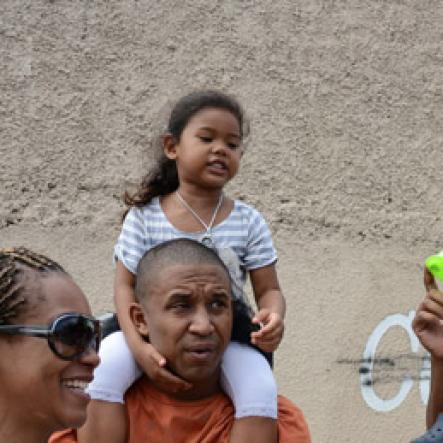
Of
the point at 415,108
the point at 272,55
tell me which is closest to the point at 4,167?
the point at 272,55

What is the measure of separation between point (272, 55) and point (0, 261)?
2.85 m

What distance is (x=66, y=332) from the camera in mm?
1882

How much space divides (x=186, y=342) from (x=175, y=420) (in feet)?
0.84

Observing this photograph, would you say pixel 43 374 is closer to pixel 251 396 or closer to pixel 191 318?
pixel 191 318

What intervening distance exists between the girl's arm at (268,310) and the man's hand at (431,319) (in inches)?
17.0

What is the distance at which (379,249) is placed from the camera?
4.50m

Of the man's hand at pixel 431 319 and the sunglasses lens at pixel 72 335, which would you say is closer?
the sunglasses lens at pixel 72 335

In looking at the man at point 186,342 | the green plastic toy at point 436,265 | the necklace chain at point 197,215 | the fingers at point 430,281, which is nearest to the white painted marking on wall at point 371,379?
the man at point 186,342

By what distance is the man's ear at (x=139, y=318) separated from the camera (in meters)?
2.64

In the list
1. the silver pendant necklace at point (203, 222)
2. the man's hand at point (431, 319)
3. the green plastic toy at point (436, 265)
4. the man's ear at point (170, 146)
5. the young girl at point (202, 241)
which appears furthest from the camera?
the man's ear at point (170, 146)

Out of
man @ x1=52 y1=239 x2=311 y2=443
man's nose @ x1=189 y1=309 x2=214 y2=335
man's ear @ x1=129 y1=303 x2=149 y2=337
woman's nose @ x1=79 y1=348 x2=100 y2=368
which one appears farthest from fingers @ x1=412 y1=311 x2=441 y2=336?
woman's nose @ x1=79 y1=348 x2=100 y2=368

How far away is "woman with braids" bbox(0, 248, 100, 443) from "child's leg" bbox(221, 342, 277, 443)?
2.36ft

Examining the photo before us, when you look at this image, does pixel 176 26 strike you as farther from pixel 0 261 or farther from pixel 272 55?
pixel 0 261

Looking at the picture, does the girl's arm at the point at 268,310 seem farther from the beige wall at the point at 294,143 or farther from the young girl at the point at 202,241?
the beige wall at the point at 294,143
